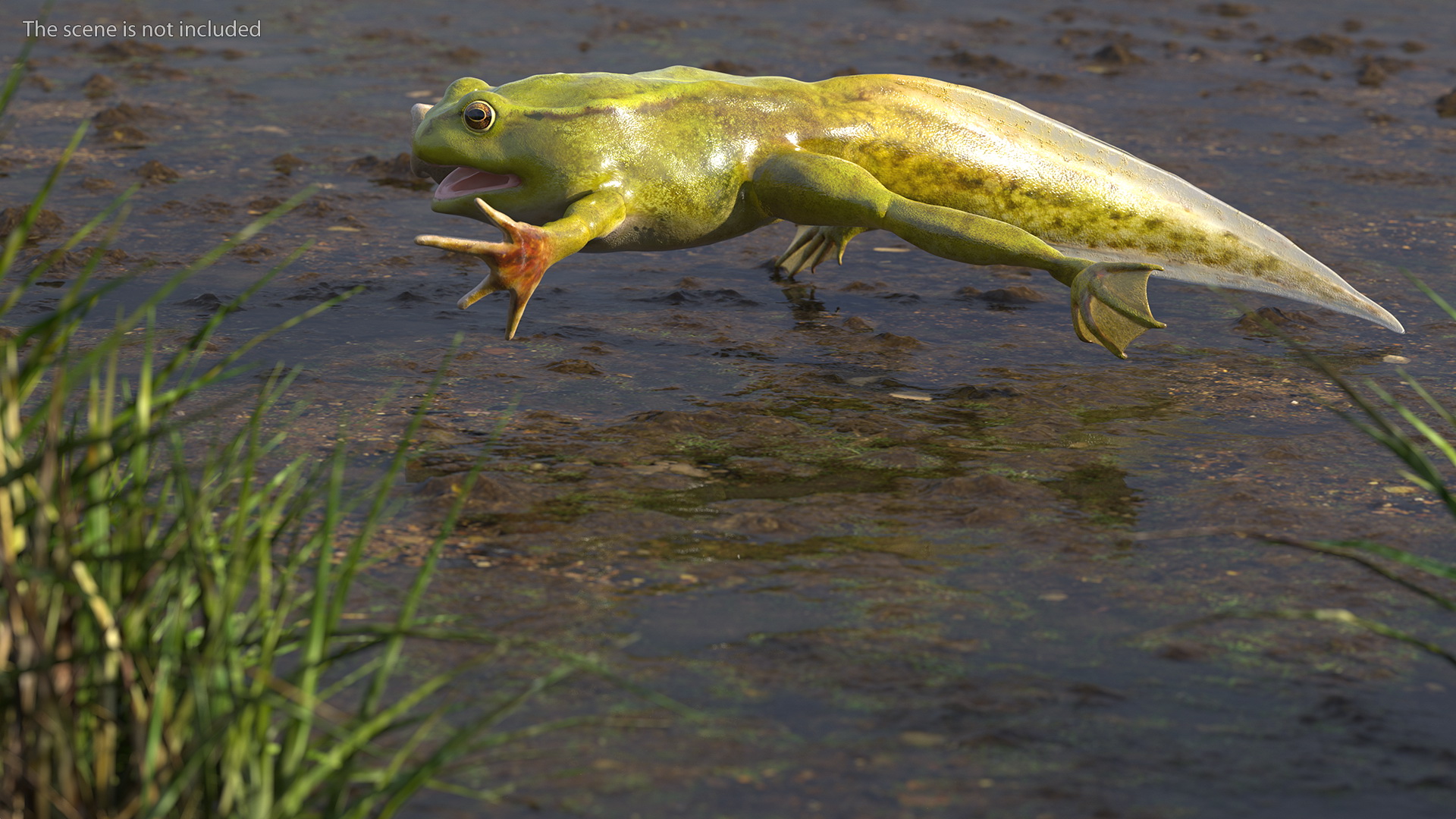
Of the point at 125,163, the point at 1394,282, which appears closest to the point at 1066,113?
the point at 1394,282

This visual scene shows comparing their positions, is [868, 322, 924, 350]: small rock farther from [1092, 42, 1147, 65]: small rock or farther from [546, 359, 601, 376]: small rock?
[1092, 42, 1147, 65]: small rock

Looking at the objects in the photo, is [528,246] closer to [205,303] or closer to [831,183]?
[831,183]

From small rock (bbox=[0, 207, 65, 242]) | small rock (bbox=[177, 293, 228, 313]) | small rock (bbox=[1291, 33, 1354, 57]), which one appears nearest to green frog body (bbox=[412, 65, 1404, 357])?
small rock (bbox=[177, 293, 228, 313])

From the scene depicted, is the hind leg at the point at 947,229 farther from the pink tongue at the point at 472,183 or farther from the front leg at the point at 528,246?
the pink tongue at the point at 472,183

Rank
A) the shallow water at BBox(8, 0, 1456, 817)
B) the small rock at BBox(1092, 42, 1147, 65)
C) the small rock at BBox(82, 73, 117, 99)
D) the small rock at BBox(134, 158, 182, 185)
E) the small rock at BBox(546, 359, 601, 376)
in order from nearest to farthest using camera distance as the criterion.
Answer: the shallow water at BBox(8, 0, 1456, 817)
the small rock at BBox(546, 359, 601, 376)
the small rock at BBox(134, 158, 182, 185)
the small rock at BBox(82, 73, 117, 99)
the small rock at BBox(1092, 42, 1147, 65)

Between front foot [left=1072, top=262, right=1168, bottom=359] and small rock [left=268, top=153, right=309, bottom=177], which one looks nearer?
front foot [left=1072, top=262, right=1168, bottom=359]

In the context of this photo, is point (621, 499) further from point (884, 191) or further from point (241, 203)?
point (241, 203)

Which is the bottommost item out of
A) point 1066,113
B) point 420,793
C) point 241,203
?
point 420,793

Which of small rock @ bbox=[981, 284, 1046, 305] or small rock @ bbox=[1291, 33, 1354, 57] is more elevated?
small rock @ bbox=[1291, 33, 1354, 57]
